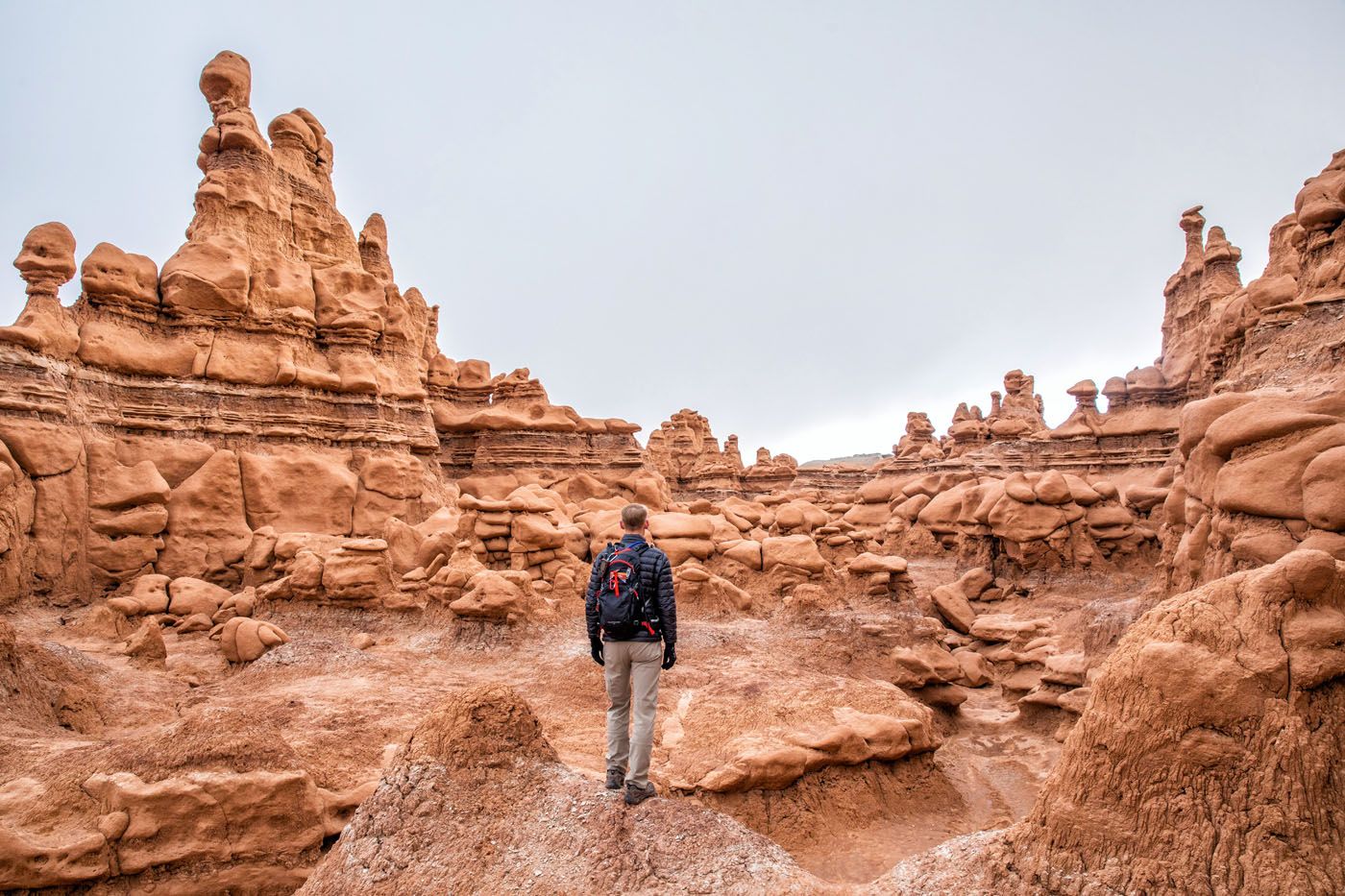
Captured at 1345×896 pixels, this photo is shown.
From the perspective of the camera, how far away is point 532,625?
10320 mm

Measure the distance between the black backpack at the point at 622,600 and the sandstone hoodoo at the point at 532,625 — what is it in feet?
3.13

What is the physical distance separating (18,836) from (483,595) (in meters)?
6.15

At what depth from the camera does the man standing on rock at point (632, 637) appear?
437 centimetres

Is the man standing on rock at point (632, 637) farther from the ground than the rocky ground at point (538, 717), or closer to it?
farther from the ground

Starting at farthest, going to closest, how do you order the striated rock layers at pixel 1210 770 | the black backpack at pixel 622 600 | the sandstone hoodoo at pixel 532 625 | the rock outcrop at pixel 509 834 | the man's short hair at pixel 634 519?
the man's short hair at pixel 634 519, the black backpack at pixel 622 600, the rock outcrop at pixel 509 834, the sandstone hoodoo at pixel 532 625, the striated rock layers at pixel 1210 770

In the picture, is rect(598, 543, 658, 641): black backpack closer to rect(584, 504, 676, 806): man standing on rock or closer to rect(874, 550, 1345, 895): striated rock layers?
rect(584, 504, 676, 806): man standing on rock

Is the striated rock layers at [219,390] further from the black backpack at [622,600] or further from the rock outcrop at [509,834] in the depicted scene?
the black backpack at [622,600]

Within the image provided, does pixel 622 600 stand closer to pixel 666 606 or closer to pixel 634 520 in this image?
pixel 666 606

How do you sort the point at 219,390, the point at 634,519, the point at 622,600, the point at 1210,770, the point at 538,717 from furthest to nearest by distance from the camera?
the point at 219,390
the point at 538,717
the point at 634,519
the point at 622,600
the point at 1210,770

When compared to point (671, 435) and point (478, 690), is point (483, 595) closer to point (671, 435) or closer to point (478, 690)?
point (478, 690)

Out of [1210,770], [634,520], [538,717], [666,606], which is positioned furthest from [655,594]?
[1210,770]

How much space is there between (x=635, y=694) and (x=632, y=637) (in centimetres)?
38

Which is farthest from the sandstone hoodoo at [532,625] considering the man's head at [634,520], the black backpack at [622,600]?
the black backpack at [622,600]

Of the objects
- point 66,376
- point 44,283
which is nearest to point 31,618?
point 66,376
